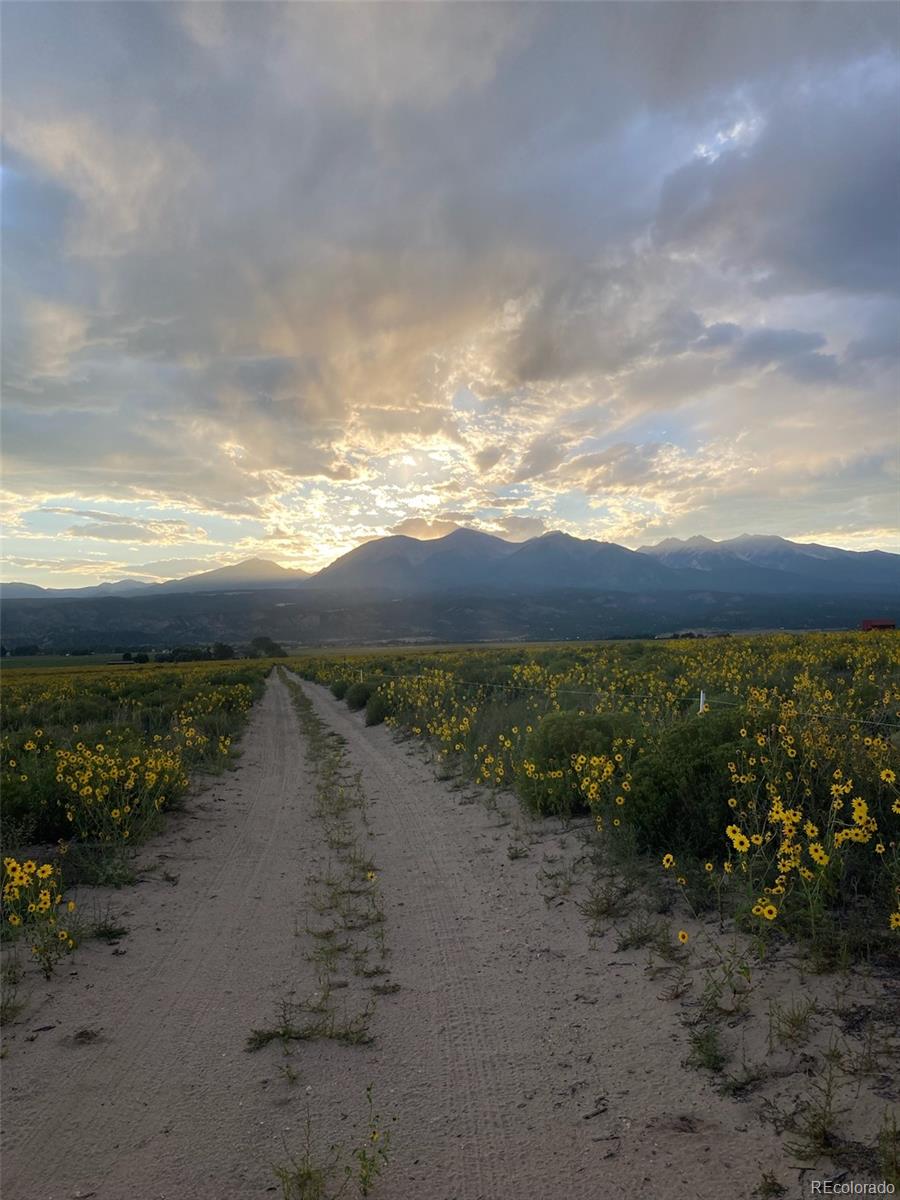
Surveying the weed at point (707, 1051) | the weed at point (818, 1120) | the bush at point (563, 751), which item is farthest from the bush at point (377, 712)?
the weed at point (818, 1120)

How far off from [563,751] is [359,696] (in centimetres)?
1668

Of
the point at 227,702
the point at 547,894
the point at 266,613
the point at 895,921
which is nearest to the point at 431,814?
the point at 547,894

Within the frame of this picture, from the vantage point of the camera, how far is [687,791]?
5699 mm

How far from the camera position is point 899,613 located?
3954 inches

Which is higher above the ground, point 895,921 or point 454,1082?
point 895,921

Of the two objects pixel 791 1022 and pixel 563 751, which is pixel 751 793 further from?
pixel 563 751

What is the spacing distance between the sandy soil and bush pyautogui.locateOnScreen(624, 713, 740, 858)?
40.6 inches

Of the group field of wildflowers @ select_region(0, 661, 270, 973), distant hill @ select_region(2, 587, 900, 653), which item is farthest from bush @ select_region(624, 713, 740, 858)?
distant hill @ select_region(2, 587, 900, 653)

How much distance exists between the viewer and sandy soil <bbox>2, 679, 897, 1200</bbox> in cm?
287

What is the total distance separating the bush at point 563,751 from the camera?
24.1 feet

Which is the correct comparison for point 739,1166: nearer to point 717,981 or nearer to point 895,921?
point 717,981

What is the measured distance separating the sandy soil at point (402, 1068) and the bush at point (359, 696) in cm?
1707

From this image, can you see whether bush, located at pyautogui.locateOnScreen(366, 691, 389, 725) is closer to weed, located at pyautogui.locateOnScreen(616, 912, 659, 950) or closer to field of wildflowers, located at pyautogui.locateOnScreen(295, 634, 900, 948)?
field of wildflowers, located at pyautogui.locateOnScreen(295, 634, 900, 948)

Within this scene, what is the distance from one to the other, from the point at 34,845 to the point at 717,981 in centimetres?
713
